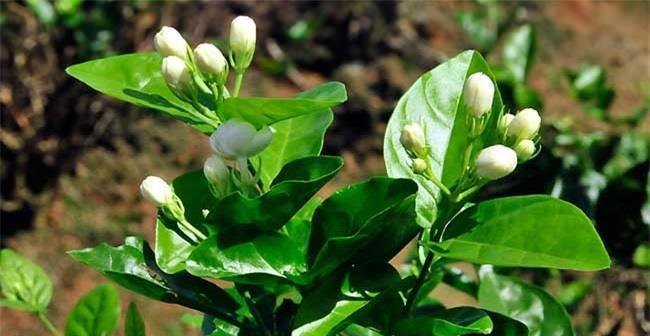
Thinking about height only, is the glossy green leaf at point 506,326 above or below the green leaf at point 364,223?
below

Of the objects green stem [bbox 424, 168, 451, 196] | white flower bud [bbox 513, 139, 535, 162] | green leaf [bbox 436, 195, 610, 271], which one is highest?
white flower bud [bbox 513, 139, 535, 162]

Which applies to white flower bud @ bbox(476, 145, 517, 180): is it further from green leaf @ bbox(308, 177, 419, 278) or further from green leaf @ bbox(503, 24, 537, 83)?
green leaf @ bbox(503, 24, 537, 83)

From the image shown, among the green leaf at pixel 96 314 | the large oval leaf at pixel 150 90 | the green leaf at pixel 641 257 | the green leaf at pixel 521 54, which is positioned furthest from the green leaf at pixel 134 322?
the green leaf at pixel 521 54


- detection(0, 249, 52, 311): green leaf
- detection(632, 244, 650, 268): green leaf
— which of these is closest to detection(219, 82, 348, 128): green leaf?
detection(0, 249, 52, 311): green leaf

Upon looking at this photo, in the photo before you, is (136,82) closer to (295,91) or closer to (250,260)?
(250,260)

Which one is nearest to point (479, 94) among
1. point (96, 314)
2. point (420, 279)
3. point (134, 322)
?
point (420, 279)

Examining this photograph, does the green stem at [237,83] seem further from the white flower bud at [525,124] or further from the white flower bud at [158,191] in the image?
the white flower bud at [525,124]
